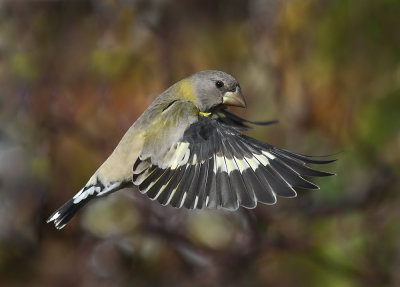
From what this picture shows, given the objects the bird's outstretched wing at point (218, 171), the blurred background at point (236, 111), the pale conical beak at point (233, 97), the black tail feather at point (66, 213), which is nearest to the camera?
the bird's outstretched wing at point (218, 171)

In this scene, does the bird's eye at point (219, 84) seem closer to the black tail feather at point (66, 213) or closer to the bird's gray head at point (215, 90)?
the bird's gray head at point (215, 90)

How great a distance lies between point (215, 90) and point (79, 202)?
0.87 meters

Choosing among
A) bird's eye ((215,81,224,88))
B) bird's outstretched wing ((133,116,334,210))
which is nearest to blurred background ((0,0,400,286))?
bird's eye ((215,81,224,88))

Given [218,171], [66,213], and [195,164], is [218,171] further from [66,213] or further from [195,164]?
[66,213]

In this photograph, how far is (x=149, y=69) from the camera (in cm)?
422

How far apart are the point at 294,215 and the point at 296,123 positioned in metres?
0.65

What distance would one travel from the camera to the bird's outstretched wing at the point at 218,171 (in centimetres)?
236

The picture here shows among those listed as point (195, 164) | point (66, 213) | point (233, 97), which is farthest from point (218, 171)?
point (66, 213)

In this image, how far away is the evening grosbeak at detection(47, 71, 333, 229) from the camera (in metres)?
2.38

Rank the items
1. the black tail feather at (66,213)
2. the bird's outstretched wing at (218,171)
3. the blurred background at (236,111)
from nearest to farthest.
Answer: the bird's outstretched wing at (218,171) < the black tail feather at (66,213) < the blurred background at (236,111)

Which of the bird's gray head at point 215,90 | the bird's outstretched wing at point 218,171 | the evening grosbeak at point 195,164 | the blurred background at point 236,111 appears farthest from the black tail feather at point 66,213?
the blurred background at point 236,111

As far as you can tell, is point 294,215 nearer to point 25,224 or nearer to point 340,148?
point 340,148

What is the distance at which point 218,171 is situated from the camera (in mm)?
2506

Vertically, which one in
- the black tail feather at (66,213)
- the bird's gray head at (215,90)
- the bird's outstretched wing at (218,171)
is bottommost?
the bird's outstretched wing at (218,171)
